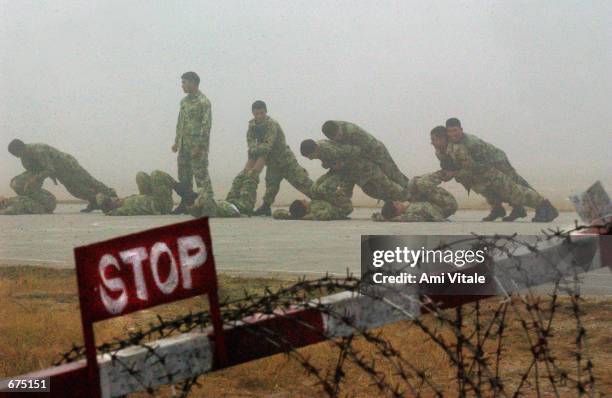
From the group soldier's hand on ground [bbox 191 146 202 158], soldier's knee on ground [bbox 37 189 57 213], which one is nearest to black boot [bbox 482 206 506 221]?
soldier's hand on ground [bbox 191 146 202 158]

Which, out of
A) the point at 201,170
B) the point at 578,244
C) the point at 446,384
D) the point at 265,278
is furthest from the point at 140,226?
the point at 578,244

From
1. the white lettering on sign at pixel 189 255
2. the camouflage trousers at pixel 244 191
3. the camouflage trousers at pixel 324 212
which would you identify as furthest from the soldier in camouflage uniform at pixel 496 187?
the white lettering on sign at pixel 189 255

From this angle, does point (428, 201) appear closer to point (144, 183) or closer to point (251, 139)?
point (251, 139)

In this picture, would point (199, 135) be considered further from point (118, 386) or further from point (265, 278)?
point (118, 386)

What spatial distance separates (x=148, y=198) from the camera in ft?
27.1

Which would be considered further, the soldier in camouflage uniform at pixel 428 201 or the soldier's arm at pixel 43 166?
the soldier's arm at pixel 43 166

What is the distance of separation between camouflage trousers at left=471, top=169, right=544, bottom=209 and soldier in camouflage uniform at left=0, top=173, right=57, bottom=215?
13.1 ft

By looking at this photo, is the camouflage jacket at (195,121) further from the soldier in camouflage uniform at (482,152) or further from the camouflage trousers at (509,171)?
the camouflage trousers at (509,171)

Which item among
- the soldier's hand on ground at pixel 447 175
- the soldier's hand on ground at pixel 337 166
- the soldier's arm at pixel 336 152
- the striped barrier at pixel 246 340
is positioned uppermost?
the soldier's arm at pixel 336 152

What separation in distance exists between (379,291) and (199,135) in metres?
6.59

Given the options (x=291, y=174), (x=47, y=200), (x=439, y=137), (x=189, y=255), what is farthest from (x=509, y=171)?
(x=189, y=255)

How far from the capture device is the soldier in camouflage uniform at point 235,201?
7910mm

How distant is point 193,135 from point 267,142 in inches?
25.6

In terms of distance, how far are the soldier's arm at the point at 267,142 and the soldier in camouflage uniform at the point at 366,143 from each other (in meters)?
0.40
